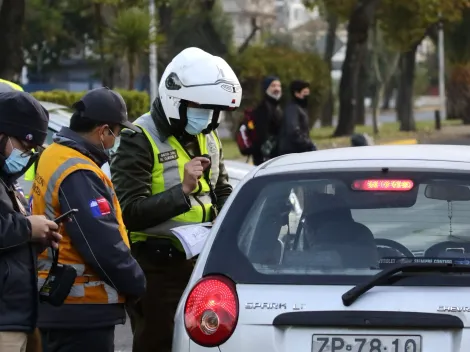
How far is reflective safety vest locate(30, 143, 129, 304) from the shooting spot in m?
4.48

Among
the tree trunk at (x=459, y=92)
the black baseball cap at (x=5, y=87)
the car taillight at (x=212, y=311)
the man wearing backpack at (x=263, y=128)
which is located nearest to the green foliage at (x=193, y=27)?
the tree trunk at (x=459, y=92)

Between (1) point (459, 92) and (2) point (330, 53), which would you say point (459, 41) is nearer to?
(1) point (459, 92)

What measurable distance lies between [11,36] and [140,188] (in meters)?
14.9

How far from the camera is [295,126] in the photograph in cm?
1328

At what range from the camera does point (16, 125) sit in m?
4.30

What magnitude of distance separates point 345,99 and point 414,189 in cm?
2987

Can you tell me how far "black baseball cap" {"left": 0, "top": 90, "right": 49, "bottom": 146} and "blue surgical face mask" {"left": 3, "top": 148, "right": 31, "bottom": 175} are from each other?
0.06 metres

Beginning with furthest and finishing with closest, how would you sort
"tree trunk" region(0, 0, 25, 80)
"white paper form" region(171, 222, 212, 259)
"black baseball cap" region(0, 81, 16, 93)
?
"tree trunk" region(0, 0, 25, 80) < "black baseball cap" region(0, 81, 16, 93) < "white paper form" region(171, 222, 212, 259)

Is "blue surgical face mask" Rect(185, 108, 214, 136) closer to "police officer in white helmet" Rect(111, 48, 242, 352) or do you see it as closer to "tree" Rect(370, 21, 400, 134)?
"police officer in white helmet" Rect(111, 48, 242, 352)

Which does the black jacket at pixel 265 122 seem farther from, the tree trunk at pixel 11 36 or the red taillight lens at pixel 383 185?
the red taillight lens at pixel 383 185

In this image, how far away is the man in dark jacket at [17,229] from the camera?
4.18 m

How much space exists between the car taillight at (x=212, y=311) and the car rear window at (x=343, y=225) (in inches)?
2.6

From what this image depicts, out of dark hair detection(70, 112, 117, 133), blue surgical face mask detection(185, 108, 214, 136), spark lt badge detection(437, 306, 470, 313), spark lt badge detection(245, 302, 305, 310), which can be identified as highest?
dark hair detection(70, 112, 117, 133)

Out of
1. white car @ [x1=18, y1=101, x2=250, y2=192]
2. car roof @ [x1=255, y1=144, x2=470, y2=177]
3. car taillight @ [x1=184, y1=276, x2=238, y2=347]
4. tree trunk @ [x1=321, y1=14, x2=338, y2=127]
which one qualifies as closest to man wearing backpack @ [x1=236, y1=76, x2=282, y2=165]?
white car @ [x1=18, y1=101, x2=250, y2=192]
